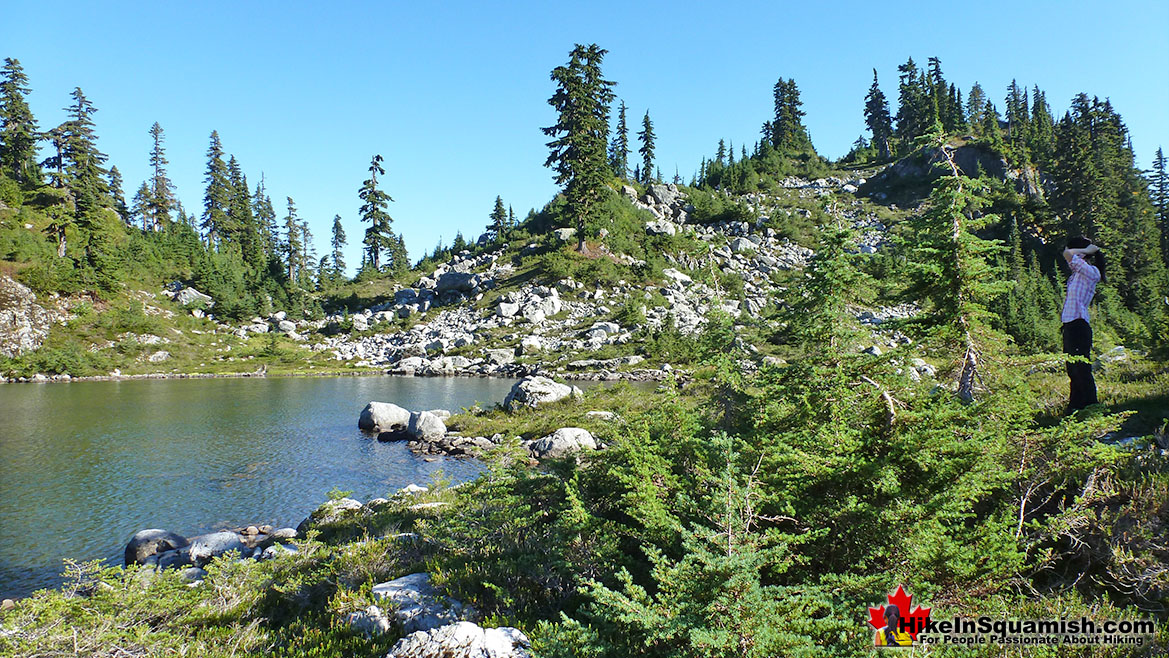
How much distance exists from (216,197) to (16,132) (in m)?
23.5

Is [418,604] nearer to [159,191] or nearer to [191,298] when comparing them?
[191,298]

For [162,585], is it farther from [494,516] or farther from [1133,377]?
[1133,377]

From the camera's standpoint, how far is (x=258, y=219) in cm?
9631

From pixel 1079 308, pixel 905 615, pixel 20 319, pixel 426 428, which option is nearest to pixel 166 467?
pixel 426 428

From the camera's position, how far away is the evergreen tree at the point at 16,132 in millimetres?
71375

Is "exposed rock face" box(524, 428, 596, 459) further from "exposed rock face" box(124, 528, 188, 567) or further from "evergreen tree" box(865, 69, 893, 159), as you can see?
"evergreen tree" box(865, 69, 893, 159)

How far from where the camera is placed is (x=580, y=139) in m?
61.9

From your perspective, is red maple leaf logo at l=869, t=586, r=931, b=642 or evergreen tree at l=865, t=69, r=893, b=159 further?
evergreen tree at l=865, t=69, r=893, b=159

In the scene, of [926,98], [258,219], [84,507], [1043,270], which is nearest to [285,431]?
[84,507]

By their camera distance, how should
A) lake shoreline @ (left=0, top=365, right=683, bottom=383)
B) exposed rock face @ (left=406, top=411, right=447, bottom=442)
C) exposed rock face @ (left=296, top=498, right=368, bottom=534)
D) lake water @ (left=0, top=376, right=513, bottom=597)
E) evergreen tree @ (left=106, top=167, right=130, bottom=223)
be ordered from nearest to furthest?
1. exposed rock face @ (left=296, top=498, right=368, bottom=534)
2. lake water @ (left=0, top=376, right=513, bottom=597)
3. exposed rock face @ (left=406, top=411, right=447, bottom=442)
4. lake shoreline @ (left=0, top=365, right=683, bottom=383)
5. evergreen tree @ (left=106, top=167, right=130, bottom=223)

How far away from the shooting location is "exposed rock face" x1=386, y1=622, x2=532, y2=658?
513 cm

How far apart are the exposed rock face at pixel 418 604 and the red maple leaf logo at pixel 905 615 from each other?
15.3 feet

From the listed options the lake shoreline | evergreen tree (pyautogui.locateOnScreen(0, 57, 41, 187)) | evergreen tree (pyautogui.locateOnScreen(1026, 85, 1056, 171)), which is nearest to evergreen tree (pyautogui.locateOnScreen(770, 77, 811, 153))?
evergreen tree (pyautogui.locateOnScreen(1026, 85, 1056, 171))

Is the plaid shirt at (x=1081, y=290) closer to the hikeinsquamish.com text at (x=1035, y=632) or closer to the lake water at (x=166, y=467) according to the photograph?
the hikeinsquamish.com text at (x=1035, y=632)
